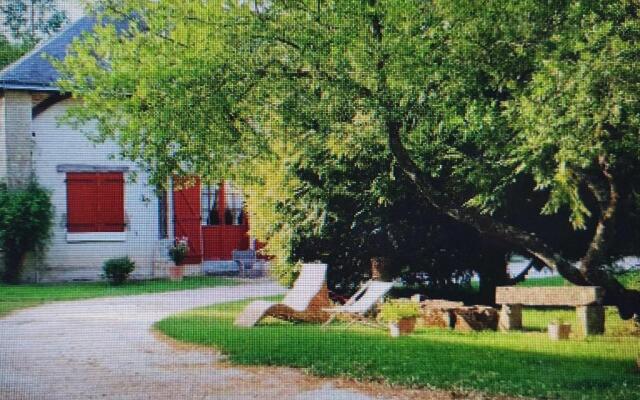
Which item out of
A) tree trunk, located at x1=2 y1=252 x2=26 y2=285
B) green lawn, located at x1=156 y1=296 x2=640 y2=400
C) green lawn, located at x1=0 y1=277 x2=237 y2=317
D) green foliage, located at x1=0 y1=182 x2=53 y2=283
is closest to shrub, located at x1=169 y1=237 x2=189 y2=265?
green lawn, located at x1=0 y1=277 x2=237 y2=317

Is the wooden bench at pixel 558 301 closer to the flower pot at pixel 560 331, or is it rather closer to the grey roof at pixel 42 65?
the flower pot at pixel 560 331

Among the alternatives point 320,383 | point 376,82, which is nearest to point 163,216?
point 320,383

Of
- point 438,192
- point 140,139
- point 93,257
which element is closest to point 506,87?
point 438,192

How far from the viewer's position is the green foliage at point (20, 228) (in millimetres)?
3107

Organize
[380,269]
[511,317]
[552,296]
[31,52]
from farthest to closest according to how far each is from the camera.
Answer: [380,269] → [511,317] → [552,296] → [31,52]

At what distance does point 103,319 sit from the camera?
12.3 feet

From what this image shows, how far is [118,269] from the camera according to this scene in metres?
3.73

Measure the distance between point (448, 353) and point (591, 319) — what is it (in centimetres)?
103

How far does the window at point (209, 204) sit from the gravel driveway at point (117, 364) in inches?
21.5

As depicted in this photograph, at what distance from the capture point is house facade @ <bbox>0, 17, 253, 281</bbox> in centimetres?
329

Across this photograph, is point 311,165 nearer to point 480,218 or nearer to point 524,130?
point 480,218

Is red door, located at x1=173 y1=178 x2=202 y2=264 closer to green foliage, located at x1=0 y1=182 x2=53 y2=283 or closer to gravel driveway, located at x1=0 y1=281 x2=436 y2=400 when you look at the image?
gravel driveway, located at x1=0 y1=281 x2=436 y2=400

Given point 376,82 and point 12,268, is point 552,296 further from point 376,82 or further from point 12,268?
point 12,268

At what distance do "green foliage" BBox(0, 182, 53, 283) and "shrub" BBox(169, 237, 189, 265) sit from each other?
0.85 m
